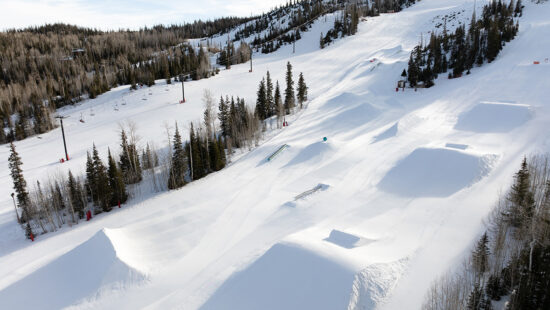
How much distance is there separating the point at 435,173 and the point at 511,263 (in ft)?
39.4

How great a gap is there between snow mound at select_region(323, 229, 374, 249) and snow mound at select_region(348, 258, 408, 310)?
243 centimetres

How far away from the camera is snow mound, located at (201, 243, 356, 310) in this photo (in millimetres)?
14539

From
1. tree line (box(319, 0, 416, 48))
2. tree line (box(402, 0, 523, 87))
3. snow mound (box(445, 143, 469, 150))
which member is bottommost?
snow mound (box(445, 143, 469, 150))

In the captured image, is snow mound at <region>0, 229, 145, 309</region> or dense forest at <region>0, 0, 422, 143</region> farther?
dense forest at <region>0, 0, 422, 143</region>

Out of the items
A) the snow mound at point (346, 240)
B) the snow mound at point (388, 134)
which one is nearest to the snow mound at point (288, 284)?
the snow mound at point (346, 240)

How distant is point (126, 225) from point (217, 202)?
7.18m

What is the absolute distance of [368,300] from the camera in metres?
14.4

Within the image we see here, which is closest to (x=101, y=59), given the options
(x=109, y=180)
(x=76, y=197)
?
(x=109, y=180)

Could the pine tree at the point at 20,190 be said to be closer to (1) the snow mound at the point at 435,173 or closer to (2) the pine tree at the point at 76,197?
(2) the pine tree at the point at 76,197

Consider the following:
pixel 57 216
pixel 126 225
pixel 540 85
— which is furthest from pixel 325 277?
pixel 540 85

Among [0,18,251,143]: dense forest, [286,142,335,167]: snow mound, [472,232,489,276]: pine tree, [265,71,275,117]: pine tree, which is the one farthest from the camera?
[0,18,251,143]: dense forest

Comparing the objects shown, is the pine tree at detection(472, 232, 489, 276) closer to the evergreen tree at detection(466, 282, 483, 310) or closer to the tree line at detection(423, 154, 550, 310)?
the tree line at detection(423, 154, 550, 310)

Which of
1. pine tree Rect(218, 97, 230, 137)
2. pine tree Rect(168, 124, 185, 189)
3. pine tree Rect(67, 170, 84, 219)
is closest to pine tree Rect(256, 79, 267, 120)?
pine tree Rect(218, 97, 230, 137)

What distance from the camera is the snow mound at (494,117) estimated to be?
107 feet
